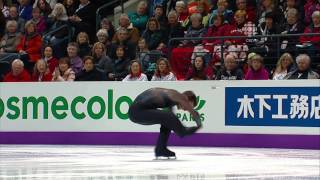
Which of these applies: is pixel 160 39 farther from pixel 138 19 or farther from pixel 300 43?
pixel 300 43

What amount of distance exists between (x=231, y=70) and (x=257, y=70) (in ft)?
2.24

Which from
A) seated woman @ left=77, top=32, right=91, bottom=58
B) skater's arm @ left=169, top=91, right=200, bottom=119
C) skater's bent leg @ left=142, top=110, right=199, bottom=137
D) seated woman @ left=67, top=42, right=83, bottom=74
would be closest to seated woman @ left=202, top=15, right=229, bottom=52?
seated woman @ left=67, top=42, right=83, bottom=74

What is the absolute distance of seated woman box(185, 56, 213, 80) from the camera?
1806 centimetres

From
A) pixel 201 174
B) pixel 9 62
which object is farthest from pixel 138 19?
pixel 201 174

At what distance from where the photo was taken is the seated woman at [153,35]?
20.1 metres

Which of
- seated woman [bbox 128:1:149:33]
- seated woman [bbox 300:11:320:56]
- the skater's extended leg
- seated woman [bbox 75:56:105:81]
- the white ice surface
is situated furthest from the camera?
seated woman [bbox 128:1:149:33]

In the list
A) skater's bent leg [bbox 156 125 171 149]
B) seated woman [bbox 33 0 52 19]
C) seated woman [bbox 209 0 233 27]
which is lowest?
skater's bent leg [bbox 156 125 171 149]

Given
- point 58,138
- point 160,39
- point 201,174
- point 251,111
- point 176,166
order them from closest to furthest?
point 201,174, point 176,166, point 251,111, point 58,138, point 160,39

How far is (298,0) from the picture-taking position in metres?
18.8

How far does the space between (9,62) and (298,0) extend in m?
6.75

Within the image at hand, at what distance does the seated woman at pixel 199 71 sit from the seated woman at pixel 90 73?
2.01 metres

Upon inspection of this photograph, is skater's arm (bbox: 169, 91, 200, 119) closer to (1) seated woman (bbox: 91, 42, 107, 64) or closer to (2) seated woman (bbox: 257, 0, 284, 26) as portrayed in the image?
(2) seated woman (bbox: 257, 0, 284, 26)

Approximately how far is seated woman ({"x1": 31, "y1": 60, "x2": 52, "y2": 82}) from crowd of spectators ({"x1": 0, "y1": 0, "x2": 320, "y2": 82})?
0.07 ft

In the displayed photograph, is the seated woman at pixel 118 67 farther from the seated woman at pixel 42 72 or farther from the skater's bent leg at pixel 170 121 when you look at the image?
the skater's bent leg at pixel 170 121
